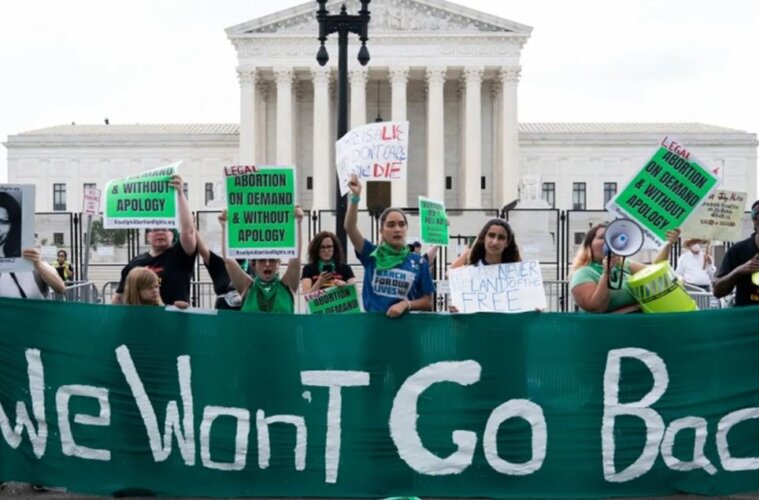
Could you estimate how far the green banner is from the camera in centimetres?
529

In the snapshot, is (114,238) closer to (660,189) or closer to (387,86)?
(660,189)

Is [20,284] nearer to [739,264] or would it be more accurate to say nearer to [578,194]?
[739,264]

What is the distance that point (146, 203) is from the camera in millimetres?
8250

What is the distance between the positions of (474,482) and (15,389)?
3.00 meters

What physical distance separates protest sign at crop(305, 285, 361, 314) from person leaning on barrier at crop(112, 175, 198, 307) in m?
1.15

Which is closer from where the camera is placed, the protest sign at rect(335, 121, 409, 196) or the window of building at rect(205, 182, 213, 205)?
the protest sign at rect(335, 121, 409, 196)

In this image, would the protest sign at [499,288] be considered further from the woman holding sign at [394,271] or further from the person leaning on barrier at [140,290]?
the person leaning on barrier at [140,290]

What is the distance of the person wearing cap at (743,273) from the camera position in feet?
21.2

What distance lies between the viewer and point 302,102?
196ft

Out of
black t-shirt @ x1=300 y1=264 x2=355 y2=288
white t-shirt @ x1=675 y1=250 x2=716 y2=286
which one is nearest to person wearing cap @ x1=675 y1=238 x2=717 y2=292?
white t-shirt @ x1=675 y1=250 x2=716 y2=286

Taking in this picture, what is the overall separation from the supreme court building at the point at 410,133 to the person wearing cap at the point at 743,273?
43473mm

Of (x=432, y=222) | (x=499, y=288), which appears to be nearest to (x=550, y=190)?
(x=432, y=222)

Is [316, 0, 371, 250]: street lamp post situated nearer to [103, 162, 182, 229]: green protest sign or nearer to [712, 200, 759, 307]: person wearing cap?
[103, 162, 182, 229]: green protest sign

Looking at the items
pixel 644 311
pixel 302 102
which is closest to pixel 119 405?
pixel 644 311
